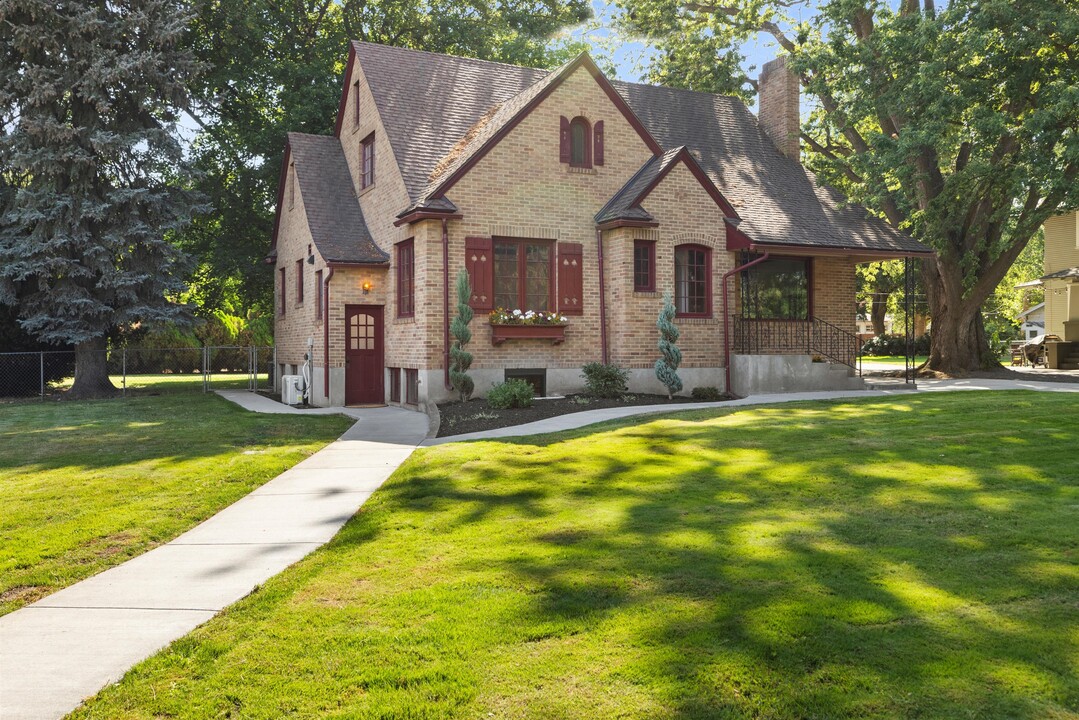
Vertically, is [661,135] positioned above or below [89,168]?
above

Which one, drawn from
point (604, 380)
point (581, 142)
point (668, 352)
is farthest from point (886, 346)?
point (604, 380)

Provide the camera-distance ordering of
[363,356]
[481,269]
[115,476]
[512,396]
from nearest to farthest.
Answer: [115,476] → [512,396] → [481,269] → [363,356]

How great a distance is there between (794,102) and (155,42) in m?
18.6

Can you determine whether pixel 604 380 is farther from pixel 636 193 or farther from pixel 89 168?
pixel 89 168

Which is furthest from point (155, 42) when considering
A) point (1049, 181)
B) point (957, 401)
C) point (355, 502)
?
point (1049, 181)

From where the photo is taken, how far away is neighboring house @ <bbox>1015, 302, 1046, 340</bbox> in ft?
162

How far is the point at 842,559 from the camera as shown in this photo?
18.8 ft

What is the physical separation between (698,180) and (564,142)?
3.25 metres

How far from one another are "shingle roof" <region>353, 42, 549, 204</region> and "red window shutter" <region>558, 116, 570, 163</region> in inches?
112

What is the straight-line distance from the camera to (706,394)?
1844 cm

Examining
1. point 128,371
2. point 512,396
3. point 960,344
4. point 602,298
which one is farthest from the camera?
point 128,371

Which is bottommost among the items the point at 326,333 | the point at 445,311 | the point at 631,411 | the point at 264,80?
the point at 631,411

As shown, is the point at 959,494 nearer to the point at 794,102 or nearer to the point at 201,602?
the point at 201,602

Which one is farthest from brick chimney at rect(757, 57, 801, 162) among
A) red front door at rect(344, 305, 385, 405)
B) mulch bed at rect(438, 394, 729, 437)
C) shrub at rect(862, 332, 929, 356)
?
shrub at rect(862, 332, 929, 356)
